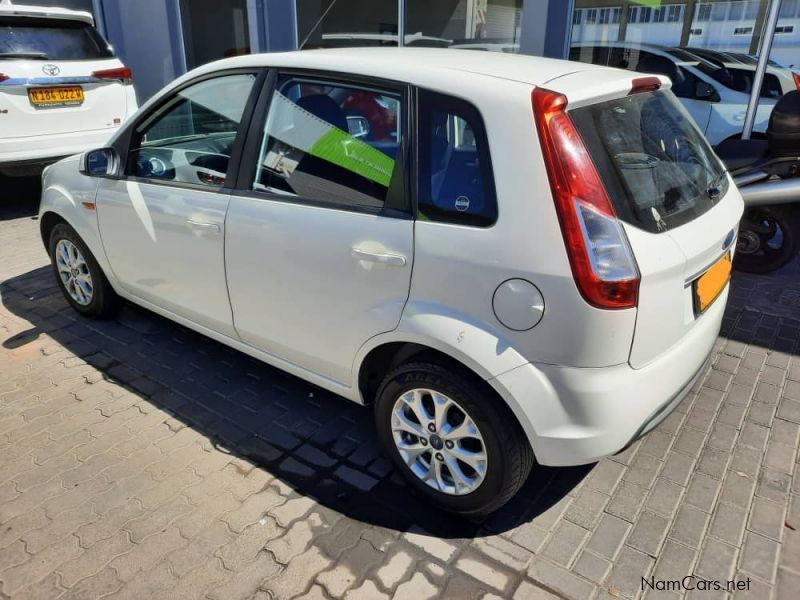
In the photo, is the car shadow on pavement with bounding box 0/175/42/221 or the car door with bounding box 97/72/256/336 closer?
the car door with bounding box 97/72/256/336

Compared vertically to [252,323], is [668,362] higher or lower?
higher

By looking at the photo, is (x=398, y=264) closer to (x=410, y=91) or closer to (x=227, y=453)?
(x=410, y=91)

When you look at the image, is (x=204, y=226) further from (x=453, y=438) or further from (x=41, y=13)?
(x=41, y=13)

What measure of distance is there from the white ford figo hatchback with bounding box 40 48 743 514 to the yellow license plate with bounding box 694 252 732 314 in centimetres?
1

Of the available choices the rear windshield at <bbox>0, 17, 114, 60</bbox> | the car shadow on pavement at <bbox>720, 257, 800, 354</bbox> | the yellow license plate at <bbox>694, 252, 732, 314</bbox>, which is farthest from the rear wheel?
the rear windshield at <bbox>0, 17, 114, 60</bbox>

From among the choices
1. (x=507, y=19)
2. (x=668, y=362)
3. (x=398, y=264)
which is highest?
(x=507, y=19)

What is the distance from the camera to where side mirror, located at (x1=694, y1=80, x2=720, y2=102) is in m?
6.11

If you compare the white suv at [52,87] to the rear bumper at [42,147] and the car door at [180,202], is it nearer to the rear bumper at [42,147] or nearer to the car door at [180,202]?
the rear bumper at [42,147]

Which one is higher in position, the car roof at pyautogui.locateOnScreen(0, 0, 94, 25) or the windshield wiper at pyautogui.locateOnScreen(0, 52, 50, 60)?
the car roof at pyautogui.locateOnScreen(0, 0, 94, 25)

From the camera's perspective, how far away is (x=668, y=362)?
2.17m

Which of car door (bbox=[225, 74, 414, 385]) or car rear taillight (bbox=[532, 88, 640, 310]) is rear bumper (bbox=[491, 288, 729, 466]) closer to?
car rear taillight (bbox=[532, 88, 640, 310])

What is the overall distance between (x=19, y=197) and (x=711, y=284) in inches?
315

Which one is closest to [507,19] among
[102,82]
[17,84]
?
[102,82]

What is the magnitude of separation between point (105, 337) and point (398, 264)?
8.55ft
